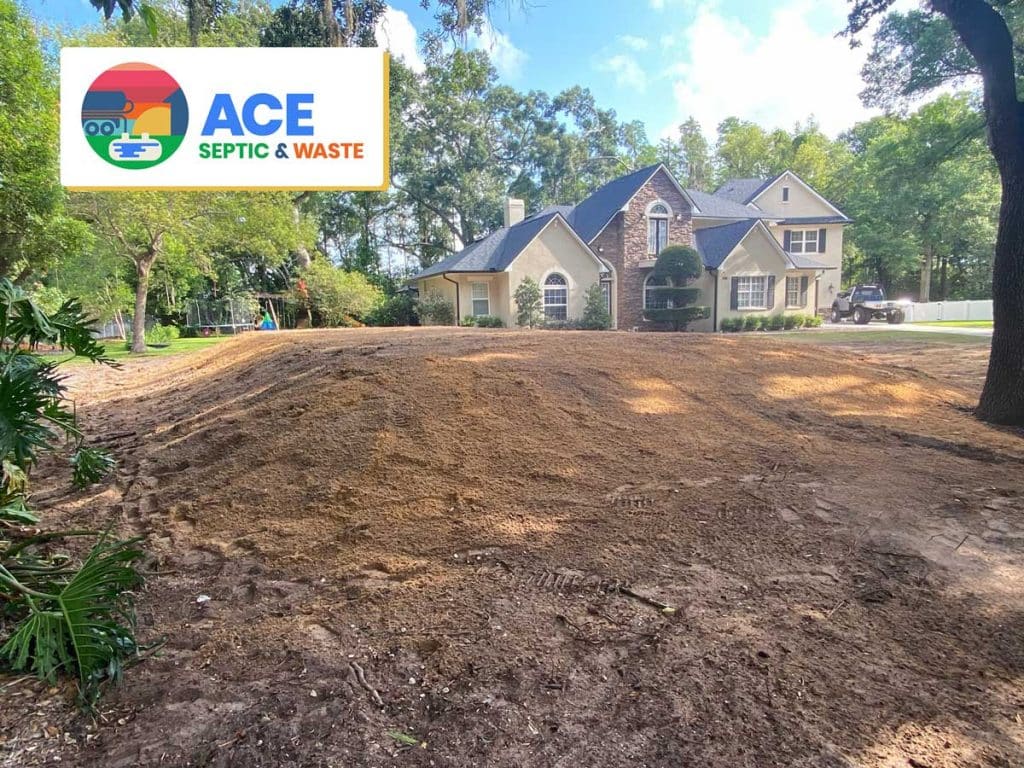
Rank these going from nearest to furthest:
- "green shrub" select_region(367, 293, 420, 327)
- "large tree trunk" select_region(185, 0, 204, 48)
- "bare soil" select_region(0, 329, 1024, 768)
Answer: "bare soil" select_region(0, 329, 1024, 768) → "large tree trunk" select_region(185, 0, 204, 48) → "green shrub" select_region(367, 293, 420, 327)

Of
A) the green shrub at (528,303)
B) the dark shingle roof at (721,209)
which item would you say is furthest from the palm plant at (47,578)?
the dark shingle roof at (721,209)

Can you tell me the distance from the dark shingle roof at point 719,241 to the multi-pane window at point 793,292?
319cm

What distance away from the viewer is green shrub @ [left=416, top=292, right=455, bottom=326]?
2178 cm

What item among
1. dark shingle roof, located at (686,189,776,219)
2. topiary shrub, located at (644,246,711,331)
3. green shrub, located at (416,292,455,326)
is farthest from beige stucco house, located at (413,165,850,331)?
topiary shrub, located at (644,246,711,331)

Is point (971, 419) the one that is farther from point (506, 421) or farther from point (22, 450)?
point (22, 450)

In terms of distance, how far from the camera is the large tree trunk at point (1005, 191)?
18.2ft

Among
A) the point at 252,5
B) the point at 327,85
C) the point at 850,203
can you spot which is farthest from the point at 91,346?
the point at 850,203

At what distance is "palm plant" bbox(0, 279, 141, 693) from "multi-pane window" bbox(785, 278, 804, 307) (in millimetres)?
24803

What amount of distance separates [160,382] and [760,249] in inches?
820

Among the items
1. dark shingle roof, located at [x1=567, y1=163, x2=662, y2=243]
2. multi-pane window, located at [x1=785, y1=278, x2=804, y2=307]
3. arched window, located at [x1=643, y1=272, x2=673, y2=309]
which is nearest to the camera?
arched window, located at [x1=643, y1=272, x2=673, y2=309]

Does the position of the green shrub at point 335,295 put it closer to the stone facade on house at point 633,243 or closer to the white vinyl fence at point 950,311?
the stone facade on house at point 633,243

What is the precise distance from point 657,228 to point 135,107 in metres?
17.7

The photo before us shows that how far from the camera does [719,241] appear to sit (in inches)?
908

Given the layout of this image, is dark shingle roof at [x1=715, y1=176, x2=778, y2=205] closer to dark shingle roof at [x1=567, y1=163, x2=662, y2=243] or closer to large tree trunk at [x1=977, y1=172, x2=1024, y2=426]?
dark shingle roof at [x1=567, y1=163, x2=662, y2=243]
